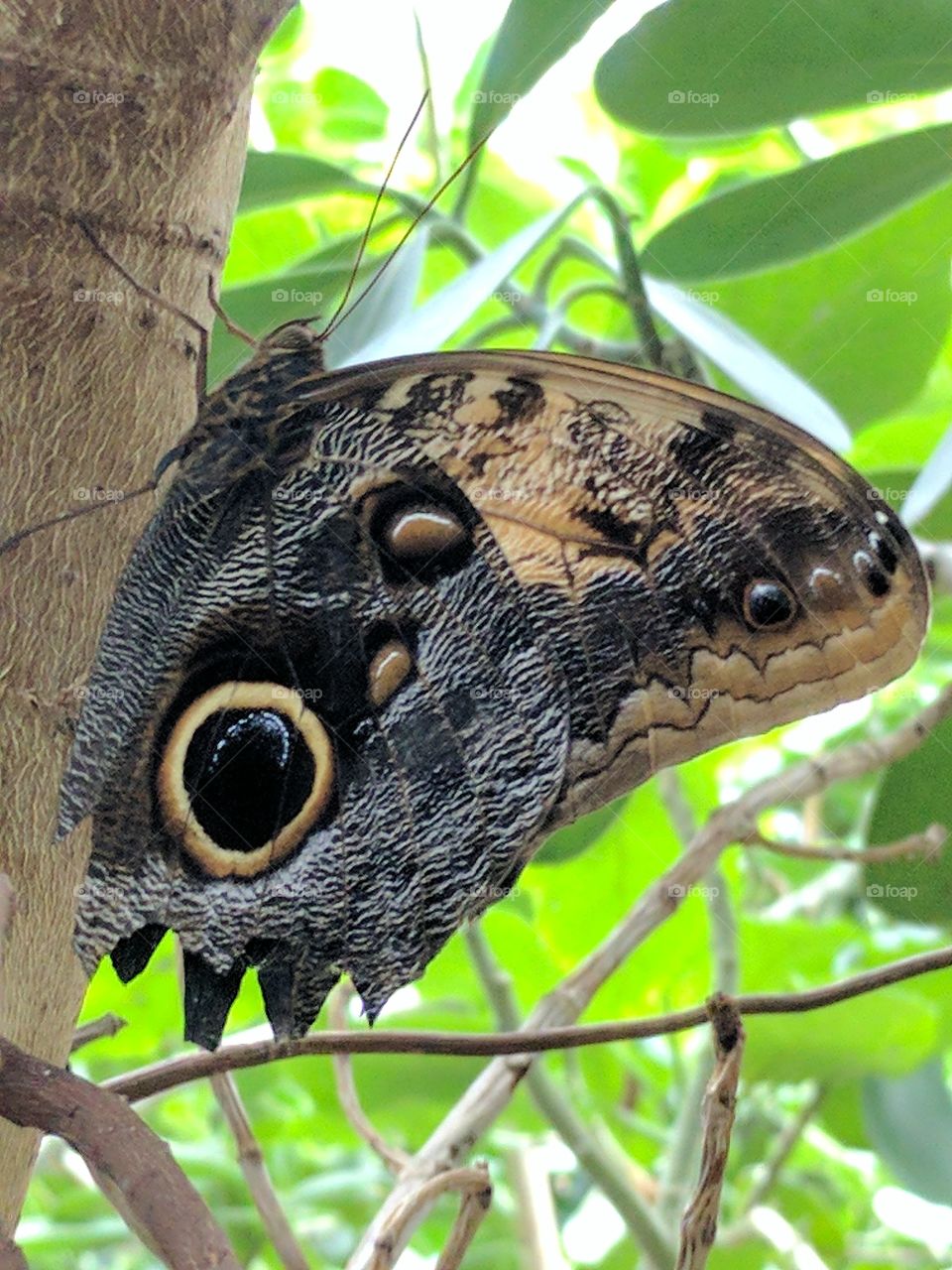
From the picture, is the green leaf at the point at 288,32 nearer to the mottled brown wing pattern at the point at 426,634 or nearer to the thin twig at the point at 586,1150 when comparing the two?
the mottled brown wing pattern at the point at 426,634

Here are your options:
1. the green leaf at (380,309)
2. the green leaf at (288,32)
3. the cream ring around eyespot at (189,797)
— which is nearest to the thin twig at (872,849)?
the cream ring around eyespot at (189,797)

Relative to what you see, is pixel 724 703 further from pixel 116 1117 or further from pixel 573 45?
pixel 573 45

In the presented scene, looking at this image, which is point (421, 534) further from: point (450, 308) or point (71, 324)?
point (71, 324)

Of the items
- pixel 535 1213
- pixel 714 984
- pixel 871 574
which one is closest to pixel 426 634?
pixel 871 574

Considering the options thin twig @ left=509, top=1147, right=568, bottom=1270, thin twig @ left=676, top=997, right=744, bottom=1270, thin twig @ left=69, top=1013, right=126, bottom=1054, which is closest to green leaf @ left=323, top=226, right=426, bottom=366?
thin twig @ left=69, top=1013, right=126, bottom=1054

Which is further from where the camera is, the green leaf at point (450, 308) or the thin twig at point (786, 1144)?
the thin twig at point (786, 1144)

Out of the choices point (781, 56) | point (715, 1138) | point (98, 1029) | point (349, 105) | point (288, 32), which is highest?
point (349, 105)

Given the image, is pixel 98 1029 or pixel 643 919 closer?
pixel 98 1029
